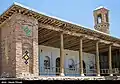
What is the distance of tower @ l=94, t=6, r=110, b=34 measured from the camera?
2616 centimetres

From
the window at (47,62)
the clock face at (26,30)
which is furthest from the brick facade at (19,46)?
the window at (47,62)

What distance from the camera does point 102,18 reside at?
26.2 metres

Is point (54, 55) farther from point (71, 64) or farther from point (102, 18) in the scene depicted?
point (102, 18)

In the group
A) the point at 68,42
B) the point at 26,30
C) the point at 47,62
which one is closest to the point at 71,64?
the point at 47,62

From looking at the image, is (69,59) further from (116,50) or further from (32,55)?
(32,55)

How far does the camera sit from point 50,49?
22.0 meters

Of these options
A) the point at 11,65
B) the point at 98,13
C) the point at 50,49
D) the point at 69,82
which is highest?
the point at 98,13

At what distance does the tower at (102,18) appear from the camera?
26156mm

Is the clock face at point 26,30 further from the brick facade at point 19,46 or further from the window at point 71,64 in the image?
the window at point 71,64

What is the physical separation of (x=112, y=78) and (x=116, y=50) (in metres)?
7.46

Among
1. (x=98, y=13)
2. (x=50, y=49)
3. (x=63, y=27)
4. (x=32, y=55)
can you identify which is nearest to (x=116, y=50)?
(x=98, y=13)

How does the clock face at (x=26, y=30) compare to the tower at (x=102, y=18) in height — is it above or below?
below

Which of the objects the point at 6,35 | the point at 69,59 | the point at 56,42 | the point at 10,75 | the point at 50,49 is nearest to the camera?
the point at 10,75

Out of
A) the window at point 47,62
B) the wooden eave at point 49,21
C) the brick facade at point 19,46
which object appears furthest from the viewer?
the window at point 47,62
